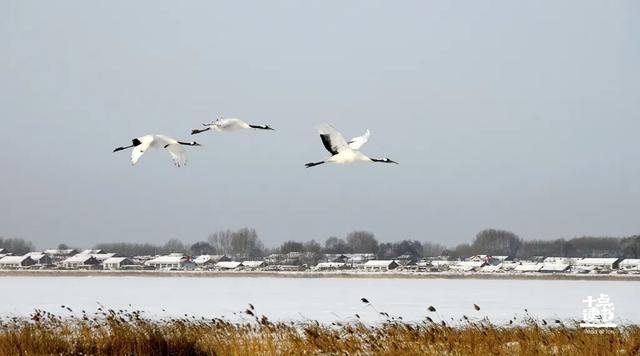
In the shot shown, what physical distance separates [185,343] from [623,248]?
537 ft

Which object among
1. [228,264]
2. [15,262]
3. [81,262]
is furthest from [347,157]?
[15,262]

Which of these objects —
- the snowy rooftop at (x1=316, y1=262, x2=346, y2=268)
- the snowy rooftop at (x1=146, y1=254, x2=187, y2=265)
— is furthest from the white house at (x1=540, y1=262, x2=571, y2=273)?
the snowy rooftop at (x1=146, y1=254, x2=187, y2=265)

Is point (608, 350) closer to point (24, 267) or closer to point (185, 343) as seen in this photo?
point (185, 343)

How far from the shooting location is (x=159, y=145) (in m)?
13.3

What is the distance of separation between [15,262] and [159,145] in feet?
574

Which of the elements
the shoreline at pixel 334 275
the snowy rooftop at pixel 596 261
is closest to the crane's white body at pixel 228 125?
the shoreline at pixel 334 275

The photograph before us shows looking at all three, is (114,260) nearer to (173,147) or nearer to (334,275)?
(334,275)

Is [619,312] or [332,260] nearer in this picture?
[619,312]

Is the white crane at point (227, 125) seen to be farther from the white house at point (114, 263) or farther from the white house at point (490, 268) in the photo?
the white house at point (114, 263)

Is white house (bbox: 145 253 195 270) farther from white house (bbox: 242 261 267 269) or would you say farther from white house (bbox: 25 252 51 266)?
white house (bbox: 25 252 51 266)

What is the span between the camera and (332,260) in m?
175

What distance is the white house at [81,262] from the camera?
174 meters

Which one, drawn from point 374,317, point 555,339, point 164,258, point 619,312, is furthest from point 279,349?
point 164,258

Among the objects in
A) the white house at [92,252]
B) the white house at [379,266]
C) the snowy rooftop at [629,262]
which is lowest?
the snowy rooftop at [629,262]
